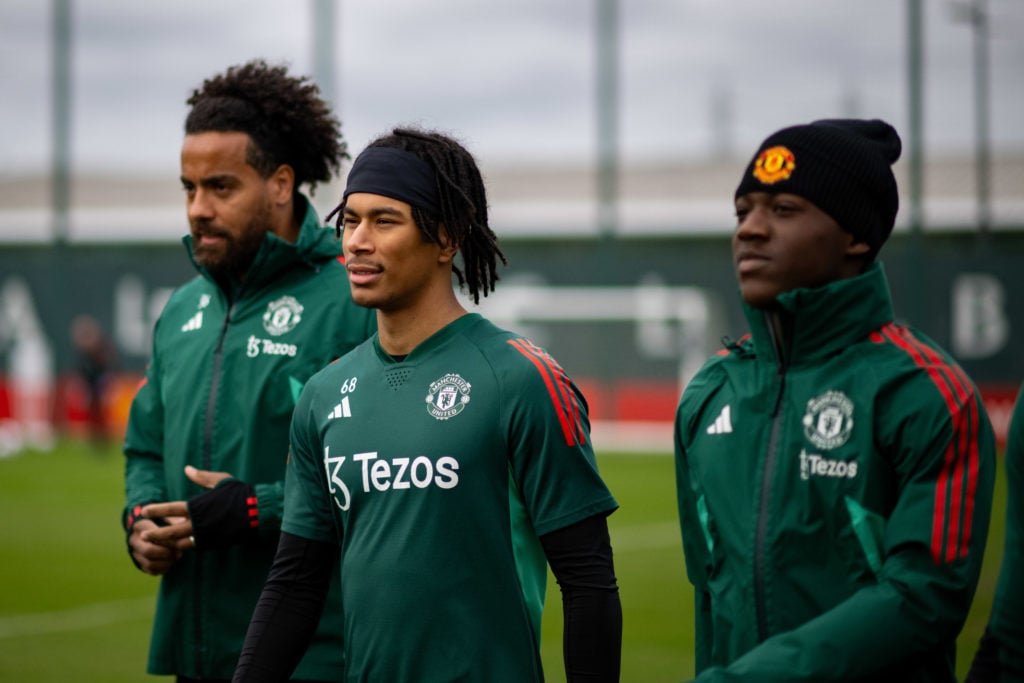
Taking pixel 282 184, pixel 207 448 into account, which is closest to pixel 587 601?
pixel 207 448

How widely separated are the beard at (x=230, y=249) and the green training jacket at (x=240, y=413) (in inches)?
1.9

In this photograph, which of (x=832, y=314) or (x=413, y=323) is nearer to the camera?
(x=832, y=314)

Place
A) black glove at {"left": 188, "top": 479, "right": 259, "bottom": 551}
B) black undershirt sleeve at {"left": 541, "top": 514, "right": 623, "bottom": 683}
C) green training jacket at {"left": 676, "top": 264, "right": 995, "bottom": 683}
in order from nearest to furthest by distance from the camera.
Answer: green training jacket at {"left": 676, "top": 264, "right": 995, "bottom": 683}, black undershirt sleeve at {"left": 541, "top": 514, "right": 623, "bottom": 683}, black glove at {"left": 188, "top": 479, "right": 259, "bottom": 551}

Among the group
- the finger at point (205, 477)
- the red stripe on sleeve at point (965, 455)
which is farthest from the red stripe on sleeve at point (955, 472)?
the finger at point (205, 477)

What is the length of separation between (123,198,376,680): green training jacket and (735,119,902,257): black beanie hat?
4.54 feet

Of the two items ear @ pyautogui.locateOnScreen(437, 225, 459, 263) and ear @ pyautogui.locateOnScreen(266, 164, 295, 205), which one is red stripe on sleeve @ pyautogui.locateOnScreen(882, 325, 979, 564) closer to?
ear @ pyautogui.locateOnScreen(437, 225, 459, 263)

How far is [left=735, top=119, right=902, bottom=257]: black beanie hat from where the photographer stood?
2.79 meters

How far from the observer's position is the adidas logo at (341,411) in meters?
3.03

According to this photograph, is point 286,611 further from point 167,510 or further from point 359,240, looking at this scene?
point 359,240

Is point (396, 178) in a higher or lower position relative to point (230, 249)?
higher

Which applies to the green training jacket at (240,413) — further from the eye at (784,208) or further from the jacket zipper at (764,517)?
the eye at (784,208)

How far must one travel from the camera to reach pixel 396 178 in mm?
3057

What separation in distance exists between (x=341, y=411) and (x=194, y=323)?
1083mm

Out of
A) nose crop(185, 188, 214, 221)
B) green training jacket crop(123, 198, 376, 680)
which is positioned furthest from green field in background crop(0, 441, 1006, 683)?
nose crop(185, 188, 214, 221)
